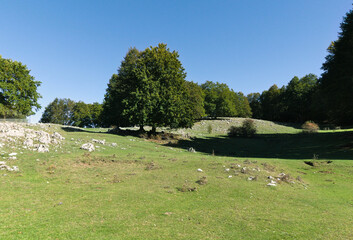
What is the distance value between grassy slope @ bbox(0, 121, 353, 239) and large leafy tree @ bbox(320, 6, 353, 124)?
19401 mm

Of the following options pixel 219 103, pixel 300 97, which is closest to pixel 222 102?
pixel 219 103

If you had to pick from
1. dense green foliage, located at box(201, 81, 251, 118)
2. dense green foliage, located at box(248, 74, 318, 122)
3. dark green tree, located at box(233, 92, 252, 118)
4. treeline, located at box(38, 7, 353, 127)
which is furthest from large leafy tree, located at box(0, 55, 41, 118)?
dense green foliage, located at box(248, 74, 318, 122)

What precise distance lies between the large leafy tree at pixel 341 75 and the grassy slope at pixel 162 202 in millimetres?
19401

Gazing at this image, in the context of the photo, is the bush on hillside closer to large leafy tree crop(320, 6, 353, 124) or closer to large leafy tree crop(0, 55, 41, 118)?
large leafy tree crop(320, 6, 353, 124)

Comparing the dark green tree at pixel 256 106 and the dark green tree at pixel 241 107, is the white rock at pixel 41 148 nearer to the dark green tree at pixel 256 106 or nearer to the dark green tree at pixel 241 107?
the dark green tree at pixel 241 107

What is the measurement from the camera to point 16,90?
173ft

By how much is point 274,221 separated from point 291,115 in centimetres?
10616

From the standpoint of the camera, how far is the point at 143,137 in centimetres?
3747

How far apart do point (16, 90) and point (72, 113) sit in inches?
2513

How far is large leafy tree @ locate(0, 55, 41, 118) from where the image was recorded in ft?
166

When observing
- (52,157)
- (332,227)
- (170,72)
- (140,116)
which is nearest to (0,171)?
(52,157)

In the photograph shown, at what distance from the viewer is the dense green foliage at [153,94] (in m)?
36.1

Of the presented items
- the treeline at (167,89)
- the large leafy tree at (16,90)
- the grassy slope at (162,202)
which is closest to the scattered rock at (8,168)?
the grassy slope at (162,202)

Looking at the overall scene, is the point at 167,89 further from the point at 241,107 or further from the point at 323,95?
the point at 241,107
